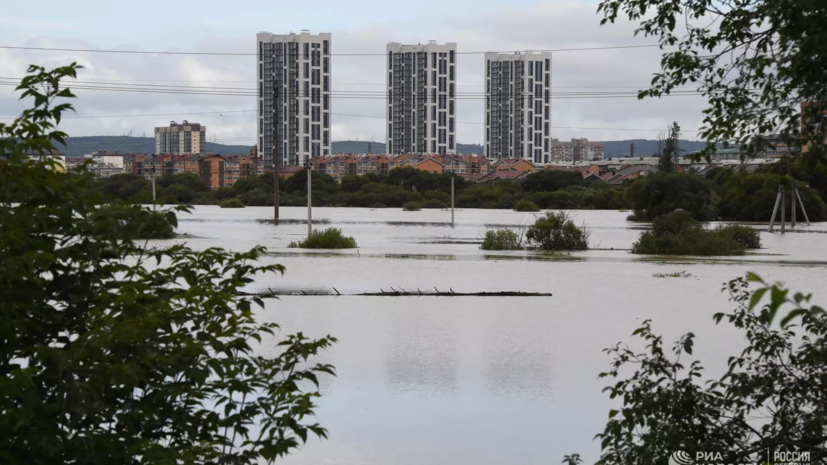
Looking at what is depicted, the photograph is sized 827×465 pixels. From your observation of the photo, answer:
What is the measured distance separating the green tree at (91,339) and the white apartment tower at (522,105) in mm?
189958

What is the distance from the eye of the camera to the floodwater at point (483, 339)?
6.30 metres

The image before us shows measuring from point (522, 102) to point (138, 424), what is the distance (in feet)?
630

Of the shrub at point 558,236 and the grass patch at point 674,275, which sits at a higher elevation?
the shrub at point 558,236

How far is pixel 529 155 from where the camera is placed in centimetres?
19688

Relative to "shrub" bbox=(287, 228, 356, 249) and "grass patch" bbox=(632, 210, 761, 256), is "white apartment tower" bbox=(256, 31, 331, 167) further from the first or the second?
"grass patch" bbox=(632, 210, 761, 256)

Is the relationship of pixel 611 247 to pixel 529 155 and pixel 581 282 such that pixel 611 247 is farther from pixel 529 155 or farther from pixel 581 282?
pixel 529 155

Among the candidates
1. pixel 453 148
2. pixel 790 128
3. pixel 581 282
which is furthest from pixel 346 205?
pixel 453 148

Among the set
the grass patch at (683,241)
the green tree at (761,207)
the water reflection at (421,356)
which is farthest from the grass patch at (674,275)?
the green tree at (761,207)

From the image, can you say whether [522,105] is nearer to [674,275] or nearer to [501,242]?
[501,242]

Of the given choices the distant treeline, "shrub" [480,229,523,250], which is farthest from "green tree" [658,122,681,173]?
"shrub" [480,229,523,250]

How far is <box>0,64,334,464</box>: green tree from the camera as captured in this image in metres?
3.05

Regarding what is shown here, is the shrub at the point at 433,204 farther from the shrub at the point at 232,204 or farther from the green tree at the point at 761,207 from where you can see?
the green tree at the point at 761,207

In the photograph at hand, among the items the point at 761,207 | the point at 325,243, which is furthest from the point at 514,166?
the point at 325,243

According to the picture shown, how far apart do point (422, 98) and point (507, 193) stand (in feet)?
285
